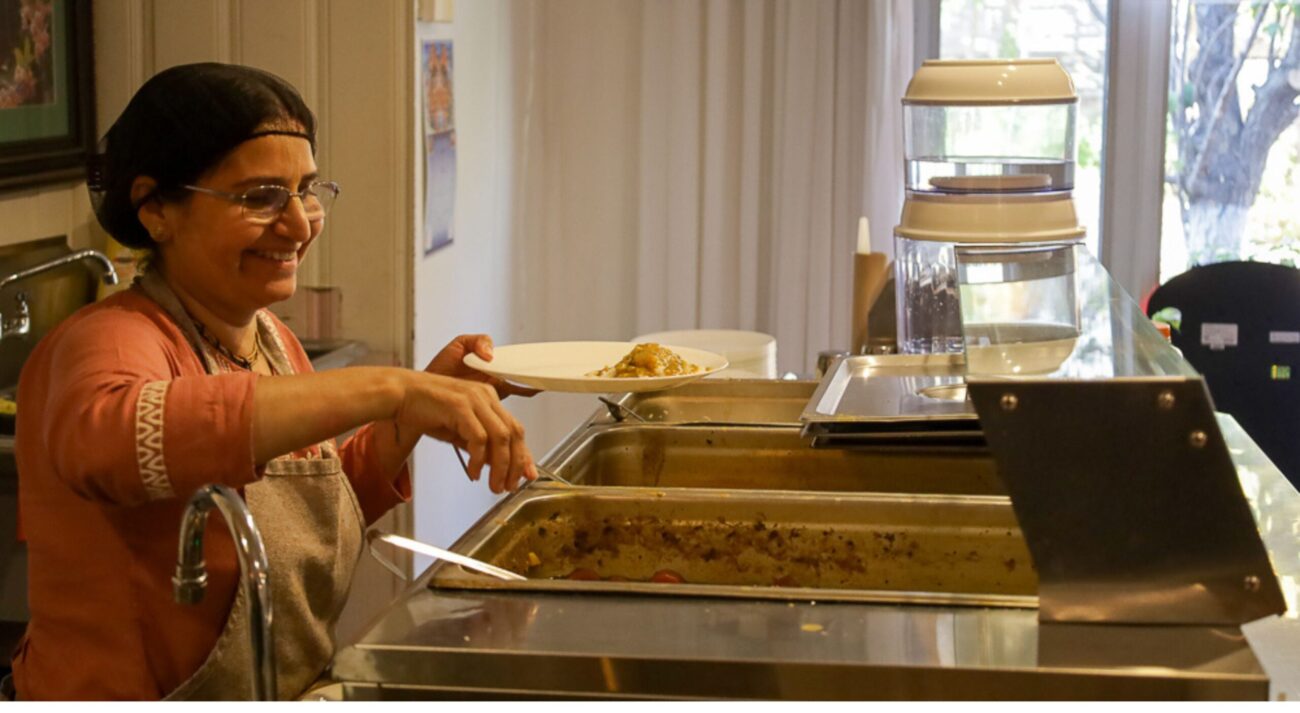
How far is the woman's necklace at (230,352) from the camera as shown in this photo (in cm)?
161

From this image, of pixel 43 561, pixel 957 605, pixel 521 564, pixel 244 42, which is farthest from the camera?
pixel 244 42

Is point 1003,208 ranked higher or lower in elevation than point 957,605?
higher

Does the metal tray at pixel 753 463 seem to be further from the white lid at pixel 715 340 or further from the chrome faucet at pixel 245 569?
the white lid at pixel 715 340

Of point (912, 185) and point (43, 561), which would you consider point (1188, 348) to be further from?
point (43, 561)

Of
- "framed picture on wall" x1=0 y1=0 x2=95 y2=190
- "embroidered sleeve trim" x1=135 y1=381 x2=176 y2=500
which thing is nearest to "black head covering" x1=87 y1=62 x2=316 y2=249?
"embroidered sleeve trim" x1=135 y1=381 x2=176 y2=500

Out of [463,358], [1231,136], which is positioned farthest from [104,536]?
[1231,136]

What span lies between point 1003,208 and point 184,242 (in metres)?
1.32

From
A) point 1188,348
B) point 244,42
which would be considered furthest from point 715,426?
point 1188,348

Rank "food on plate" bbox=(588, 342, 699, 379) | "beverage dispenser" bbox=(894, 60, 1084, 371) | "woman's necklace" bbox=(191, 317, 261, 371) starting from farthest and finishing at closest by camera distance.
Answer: "food on plate" bbox=(588, 342, 699, 379), "beverage dispenser" bbox=(894, 60, 1084, 371), "woman's necklace" bbox=(191, 317, 261, 371)

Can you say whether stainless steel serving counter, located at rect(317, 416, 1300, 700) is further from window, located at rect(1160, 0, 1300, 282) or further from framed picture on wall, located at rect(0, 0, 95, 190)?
window, located at rect(1160, 0, 1300, 282)

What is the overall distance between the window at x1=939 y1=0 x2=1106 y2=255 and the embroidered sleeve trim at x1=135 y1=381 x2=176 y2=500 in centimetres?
356

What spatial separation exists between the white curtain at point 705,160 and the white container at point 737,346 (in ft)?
3.19

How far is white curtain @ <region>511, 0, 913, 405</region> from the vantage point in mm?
4367

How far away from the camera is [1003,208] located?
94.0 inches
